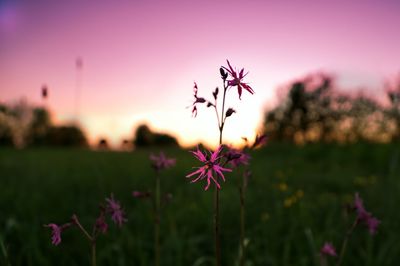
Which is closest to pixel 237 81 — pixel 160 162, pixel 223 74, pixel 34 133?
pixel 223 74

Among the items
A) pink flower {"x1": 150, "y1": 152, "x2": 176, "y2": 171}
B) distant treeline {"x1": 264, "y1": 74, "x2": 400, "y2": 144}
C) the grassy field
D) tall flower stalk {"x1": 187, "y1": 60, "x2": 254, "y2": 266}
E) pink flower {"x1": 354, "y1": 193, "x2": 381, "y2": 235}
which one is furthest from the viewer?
distant treeline {"x1": 264, "y1": 74, "x2": 400, "y2": 144}

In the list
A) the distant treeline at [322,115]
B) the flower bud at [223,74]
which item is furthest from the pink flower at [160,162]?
the distant treeline at [322,115]

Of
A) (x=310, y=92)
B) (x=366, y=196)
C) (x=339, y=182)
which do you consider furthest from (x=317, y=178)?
(x=310, y=92)

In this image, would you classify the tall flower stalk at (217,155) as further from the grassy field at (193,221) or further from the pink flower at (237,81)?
the grassy field at (193,221)

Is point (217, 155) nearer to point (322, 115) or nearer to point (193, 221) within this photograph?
point (193, 221)

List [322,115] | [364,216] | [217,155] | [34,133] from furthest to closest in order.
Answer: [34,133]
[322,115]
[364,216]
[217,155]

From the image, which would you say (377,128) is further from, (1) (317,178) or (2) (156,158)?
(2) (156,158)

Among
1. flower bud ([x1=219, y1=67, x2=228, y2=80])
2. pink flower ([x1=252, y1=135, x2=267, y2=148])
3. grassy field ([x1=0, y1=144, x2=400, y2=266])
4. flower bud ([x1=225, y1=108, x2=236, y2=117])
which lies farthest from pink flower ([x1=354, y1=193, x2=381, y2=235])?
flower bud ([x1=219, y1=67, x2=228, y2=80])

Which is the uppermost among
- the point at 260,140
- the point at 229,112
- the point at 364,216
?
the point at 229,112

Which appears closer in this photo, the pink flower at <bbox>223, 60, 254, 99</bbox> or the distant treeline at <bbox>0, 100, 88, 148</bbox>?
the pink flower at <bbox>223, 60, 254, 99</bbox>

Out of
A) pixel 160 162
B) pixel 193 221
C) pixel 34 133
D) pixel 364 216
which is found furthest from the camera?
pixel 34 133


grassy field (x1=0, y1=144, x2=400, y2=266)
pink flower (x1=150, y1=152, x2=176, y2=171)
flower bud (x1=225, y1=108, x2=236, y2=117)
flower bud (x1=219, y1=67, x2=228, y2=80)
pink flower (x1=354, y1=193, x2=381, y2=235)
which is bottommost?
grassy field (x1=0, y1=144, x2=400, y2=266)

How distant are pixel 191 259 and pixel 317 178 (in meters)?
5.17

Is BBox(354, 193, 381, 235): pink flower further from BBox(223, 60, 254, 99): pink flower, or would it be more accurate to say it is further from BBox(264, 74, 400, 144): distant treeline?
BBox(264, 74, 400, 144): distant treeline
